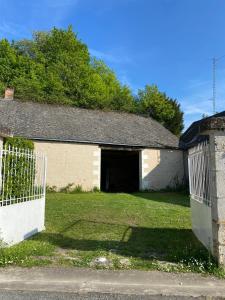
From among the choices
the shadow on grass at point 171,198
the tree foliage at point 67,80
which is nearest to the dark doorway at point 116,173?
the shadow on grass at point 171,198

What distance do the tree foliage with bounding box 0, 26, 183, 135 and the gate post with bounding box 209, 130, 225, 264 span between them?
27605 mm

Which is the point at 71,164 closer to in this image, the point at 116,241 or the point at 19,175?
the point at 19,175

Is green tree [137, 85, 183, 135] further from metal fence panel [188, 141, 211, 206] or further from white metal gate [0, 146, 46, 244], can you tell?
white metal gate [0, 146, 46, 244]

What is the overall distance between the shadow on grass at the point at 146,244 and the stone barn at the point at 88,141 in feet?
33.2

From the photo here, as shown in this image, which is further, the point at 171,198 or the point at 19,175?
the point at 171,198

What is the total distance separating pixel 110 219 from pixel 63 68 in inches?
1209

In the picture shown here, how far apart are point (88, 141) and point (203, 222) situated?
1285cm

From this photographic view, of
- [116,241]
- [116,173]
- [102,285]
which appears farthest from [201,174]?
[116,173]

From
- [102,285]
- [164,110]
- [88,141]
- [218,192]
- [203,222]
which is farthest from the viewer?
[164,110]

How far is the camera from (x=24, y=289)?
4.63 metres

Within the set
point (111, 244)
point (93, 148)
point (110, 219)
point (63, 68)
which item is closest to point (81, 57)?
point (63, 68)

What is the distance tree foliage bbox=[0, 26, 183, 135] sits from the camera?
35438 mm

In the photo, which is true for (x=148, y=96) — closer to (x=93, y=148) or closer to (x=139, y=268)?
(x=93, y=148)

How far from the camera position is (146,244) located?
7.20 m
